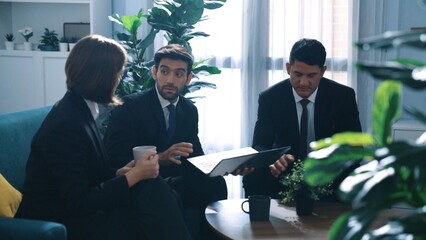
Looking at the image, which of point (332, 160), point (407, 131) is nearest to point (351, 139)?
point (332, 160)

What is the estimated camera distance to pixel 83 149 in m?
2.31

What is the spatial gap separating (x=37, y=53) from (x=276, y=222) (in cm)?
238

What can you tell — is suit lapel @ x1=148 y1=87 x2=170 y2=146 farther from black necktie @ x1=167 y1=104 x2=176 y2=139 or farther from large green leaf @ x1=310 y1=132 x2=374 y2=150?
large green leaf @ x1=310 y1=132 x2=374 y2=150

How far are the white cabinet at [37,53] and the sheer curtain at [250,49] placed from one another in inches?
28.6

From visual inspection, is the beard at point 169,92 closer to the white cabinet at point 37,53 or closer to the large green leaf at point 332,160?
the white cabinet at point 37,53

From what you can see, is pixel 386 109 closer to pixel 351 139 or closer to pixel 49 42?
pixel 351 139

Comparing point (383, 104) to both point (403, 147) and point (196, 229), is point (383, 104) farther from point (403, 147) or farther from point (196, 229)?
point (196, 229)

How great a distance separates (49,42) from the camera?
13.7 feet

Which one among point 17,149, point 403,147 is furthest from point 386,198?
point 17,149

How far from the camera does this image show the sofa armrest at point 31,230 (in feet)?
6.70

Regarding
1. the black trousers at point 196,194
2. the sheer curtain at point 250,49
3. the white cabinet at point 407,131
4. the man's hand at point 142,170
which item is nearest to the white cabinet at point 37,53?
the sheer curtain at point 250,49

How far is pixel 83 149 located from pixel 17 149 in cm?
56

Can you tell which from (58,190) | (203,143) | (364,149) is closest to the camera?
(364,149)

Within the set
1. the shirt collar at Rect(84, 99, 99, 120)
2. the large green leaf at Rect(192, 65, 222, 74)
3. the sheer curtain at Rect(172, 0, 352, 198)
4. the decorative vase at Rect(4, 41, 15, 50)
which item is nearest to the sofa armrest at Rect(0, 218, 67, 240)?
the shirt collar at Rect(84, 99, 99, 120)
